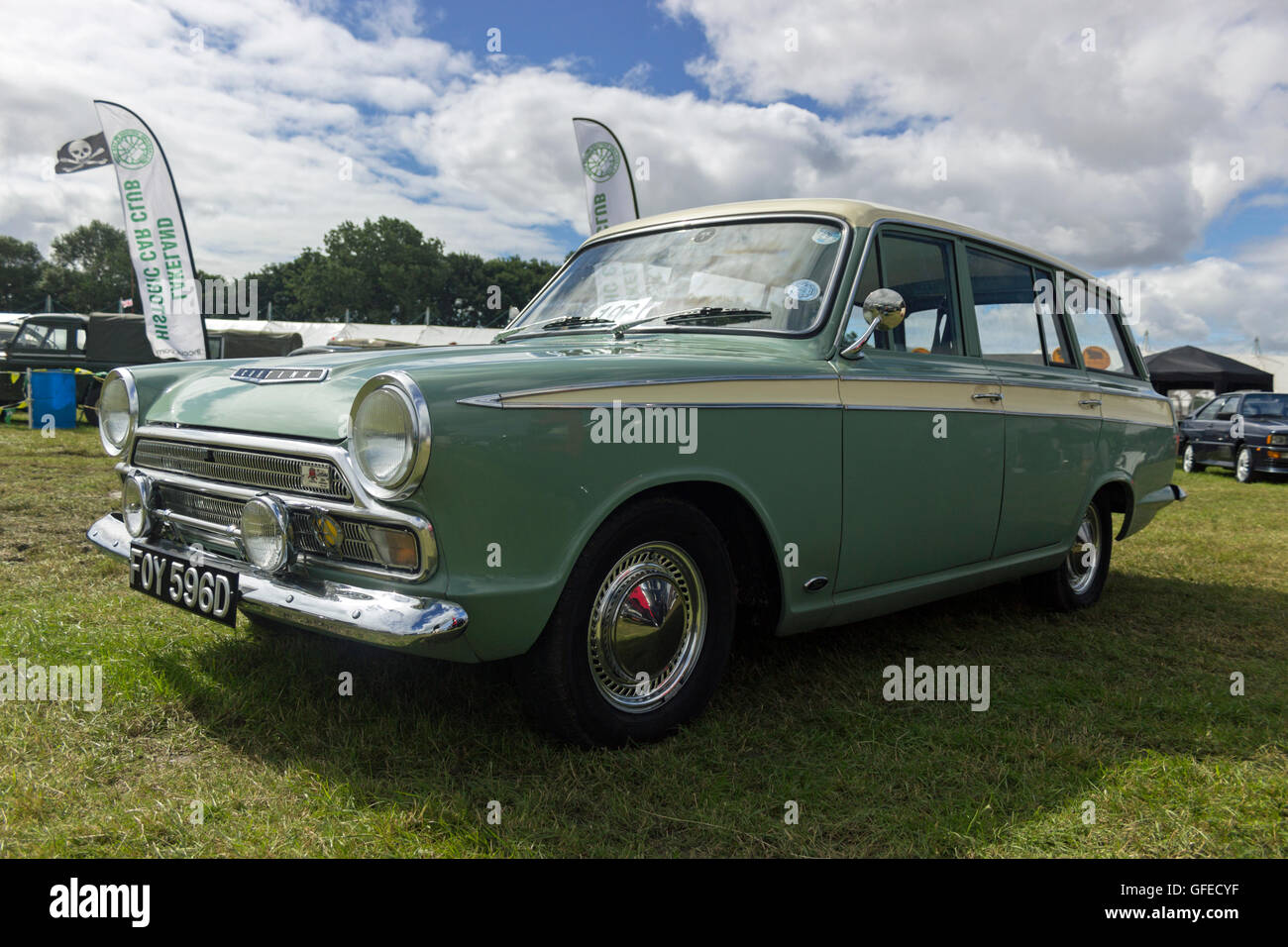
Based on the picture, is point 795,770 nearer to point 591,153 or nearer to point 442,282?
point 591,153

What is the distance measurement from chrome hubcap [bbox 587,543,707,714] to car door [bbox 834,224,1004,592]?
643 mm

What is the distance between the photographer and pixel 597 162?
12.1 metres

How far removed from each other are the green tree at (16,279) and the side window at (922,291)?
82880 mm

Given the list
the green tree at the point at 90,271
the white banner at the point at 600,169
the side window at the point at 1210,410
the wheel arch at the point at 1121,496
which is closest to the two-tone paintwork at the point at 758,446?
the wheel arch at the point at 1121,496

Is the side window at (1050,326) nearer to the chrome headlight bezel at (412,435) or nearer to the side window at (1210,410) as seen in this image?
the chrome headlight bezel at (412,435)

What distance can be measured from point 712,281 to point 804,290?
0.36m

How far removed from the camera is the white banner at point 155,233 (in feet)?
41.0

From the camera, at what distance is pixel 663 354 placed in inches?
111

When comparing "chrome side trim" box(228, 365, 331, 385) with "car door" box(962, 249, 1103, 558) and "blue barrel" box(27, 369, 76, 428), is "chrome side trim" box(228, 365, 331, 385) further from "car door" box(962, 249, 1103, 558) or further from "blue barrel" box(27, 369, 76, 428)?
"blue barrel" box(27, 369, 76, 428)

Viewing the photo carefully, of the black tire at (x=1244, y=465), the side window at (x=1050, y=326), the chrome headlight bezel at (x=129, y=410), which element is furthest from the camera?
the black tire at (x=1244, y=465)

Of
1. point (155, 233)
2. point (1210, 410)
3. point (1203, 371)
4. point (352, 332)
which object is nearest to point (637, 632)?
point (155, 233)

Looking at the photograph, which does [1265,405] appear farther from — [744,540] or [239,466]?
[239,466]

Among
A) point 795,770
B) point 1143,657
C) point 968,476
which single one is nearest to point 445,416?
point 795,770
